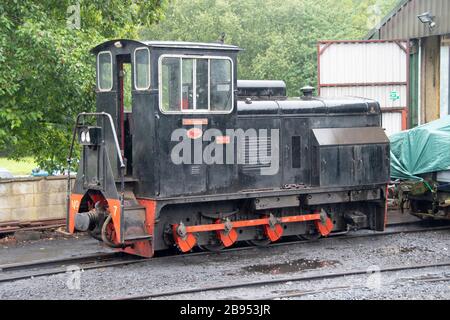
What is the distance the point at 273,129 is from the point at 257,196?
1213mm

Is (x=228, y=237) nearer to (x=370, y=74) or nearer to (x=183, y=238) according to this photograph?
(x=183, y=238)

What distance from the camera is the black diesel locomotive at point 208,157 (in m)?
10.1

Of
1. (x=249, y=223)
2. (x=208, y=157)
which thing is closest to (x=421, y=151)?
(x=249, y=223)

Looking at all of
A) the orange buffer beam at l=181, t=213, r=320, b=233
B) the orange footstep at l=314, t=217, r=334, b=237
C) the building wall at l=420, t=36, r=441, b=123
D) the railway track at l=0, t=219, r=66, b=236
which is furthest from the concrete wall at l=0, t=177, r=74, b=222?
the building wall at l=420, t=36, r=441, b=123

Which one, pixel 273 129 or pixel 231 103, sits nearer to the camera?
pixel 231 103

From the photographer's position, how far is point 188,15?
1811 inches

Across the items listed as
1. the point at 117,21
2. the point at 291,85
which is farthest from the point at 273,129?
→ the point at 291,85

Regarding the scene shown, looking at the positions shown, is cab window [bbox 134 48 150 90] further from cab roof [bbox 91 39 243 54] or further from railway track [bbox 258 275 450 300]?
railway track [bbox 258 275 450 300]

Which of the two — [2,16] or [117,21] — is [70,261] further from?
[117,21]

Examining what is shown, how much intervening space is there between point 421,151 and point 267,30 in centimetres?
3364

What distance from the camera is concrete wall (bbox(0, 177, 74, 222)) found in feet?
42.2

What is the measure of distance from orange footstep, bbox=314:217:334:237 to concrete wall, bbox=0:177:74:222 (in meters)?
4.96

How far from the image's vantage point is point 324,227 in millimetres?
12086

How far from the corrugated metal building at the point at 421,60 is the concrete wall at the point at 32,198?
10997 mm
